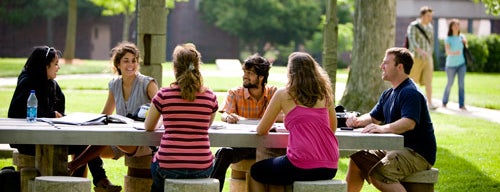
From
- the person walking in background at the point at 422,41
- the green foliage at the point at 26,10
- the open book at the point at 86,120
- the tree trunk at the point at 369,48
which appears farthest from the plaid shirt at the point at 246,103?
the green foliage at the point at 26,10

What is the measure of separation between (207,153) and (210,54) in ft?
153

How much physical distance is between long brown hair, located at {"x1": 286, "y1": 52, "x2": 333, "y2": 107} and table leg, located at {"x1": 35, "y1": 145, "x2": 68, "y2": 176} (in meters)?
1.69

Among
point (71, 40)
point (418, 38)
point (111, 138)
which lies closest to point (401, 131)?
point (111, 138)

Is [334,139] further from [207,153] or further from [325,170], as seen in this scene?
[207,153]

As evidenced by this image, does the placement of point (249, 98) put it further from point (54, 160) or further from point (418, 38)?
point (418, 38)

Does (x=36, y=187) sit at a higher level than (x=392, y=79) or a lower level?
lower

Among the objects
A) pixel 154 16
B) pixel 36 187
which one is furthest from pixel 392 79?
pixel 154 16

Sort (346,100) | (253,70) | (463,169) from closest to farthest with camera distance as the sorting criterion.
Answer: (253,70), (463,169), (346,100)

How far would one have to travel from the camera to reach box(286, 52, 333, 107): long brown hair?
7469mm

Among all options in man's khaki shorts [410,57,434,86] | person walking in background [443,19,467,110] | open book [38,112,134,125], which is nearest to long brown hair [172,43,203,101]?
open book [38,112,134,125]

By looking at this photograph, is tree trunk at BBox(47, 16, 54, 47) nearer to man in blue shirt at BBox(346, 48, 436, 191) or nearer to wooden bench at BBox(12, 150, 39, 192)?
wooden bench at BBox(12, 150, 39, 192)

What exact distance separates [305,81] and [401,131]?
88 cm

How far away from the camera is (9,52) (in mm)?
52375

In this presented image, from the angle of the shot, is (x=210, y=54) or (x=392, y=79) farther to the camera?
(x=210, y=54)
